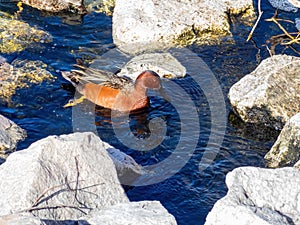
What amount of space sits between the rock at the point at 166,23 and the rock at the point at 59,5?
0.72m

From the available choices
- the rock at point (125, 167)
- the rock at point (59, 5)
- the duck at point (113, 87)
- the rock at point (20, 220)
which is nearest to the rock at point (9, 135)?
the duck at point (113, 87)

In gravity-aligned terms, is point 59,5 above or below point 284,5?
below

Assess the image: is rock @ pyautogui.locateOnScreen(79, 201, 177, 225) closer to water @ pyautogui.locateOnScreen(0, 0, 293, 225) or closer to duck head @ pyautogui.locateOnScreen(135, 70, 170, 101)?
water @ pyautogui.locateOnScreen(0, 0, 293, 225)

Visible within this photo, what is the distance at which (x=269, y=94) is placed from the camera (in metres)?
8.52

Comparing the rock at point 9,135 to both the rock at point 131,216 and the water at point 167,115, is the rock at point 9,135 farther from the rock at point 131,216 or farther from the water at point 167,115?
the rock at point 131,216

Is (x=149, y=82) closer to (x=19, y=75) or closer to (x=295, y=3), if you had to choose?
(x=19, y=75)

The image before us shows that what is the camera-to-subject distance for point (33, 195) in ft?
17.1

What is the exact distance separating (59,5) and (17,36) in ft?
3.99

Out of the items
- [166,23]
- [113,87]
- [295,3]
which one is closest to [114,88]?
[113,87]

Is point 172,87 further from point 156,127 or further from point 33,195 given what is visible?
point 33,195

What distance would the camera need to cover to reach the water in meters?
7.23

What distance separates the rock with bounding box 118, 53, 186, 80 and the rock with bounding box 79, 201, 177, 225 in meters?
4.53

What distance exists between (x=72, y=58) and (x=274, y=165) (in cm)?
398

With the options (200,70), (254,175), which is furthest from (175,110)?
(254,175)
